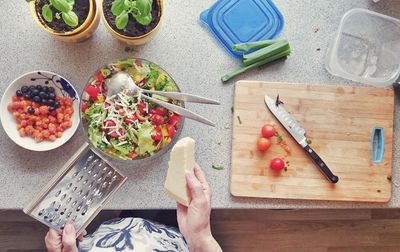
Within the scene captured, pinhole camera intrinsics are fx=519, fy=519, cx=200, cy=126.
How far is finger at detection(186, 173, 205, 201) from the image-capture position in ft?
3.72

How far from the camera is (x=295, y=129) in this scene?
1224 millimetres

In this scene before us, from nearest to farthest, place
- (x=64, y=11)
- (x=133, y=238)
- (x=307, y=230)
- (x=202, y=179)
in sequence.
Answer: (x=64, y=11), (x=202, y=179), (x=133, y=238), (x=307, y=230)

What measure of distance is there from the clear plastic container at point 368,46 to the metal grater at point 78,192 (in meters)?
0.60

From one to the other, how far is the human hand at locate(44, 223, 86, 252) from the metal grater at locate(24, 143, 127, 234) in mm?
13

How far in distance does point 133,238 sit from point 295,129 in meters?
0.47

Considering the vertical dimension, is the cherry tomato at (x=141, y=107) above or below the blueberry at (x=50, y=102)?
below

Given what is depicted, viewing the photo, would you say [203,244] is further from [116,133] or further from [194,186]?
[116,133]

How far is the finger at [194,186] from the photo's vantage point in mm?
1133

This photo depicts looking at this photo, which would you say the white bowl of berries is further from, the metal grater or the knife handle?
the knife handle

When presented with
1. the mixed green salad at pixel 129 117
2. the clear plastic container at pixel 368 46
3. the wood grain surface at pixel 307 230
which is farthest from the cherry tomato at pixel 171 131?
the wood grain surface at pixel 307 230

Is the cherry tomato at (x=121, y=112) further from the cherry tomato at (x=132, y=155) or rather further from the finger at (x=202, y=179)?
the finger at (x=202, y=179)

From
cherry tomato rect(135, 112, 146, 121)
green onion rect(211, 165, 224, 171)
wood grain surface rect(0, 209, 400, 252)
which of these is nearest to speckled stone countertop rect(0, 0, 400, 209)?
green onion rect(211, 165, 224, 171)

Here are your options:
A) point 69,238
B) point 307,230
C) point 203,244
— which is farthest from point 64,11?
point 307,230

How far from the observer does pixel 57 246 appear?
3.87 feet
